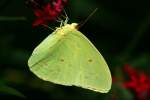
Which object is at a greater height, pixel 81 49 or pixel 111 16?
pixel 111 16

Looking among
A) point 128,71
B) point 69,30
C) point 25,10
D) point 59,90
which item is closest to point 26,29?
point 25,10

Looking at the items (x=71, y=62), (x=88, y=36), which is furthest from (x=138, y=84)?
(x=88, y=36)

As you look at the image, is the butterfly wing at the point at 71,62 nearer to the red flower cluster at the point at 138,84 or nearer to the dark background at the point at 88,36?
the dark background at the point at 88,36

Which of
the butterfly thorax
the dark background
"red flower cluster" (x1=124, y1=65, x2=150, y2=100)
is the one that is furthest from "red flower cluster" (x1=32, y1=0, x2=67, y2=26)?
"red flower cluster" (x1=124, y1=65, x2=150, y2=100)

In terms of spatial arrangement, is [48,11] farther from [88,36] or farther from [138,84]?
[88,36]

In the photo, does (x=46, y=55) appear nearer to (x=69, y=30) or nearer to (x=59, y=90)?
(x=69, y=30)

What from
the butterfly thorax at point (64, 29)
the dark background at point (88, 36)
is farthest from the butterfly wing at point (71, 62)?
the dark background at point (88, 36)

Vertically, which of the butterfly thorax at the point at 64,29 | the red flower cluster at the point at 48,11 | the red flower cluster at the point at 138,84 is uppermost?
the red flower cluster at the point at 48,11
